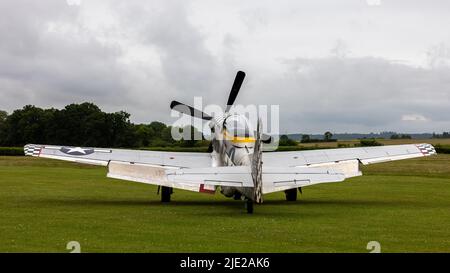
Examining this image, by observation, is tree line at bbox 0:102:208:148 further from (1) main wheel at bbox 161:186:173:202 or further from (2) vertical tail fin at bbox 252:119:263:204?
(2) vertical tail fin at bbox 252:119:263:204

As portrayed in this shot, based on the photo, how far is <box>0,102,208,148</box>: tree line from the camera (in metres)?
79.4

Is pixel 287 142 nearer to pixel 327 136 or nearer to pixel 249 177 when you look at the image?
pixel 327 136

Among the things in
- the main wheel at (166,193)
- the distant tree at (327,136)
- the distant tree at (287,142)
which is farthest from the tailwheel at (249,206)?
the distant tree at (327,136)

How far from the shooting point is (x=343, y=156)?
22.7 metres

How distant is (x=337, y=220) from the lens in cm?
1609

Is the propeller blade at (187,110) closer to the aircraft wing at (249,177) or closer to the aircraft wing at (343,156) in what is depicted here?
the aircraft wing at (343,156)

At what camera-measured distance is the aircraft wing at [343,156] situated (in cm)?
2242

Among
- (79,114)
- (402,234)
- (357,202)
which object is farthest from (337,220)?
(79,114)

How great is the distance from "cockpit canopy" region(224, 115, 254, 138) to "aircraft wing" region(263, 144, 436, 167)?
2944 mm

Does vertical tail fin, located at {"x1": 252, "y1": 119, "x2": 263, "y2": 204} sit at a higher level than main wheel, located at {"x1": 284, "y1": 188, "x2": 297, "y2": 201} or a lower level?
higher

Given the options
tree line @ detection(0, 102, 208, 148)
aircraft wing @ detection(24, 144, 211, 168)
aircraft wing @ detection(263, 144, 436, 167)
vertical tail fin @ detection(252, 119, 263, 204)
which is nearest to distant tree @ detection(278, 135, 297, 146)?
tree line @ detection(0, 102, 208, 148)

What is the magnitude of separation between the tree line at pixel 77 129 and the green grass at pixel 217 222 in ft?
153

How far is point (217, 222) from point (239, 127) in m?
4.46

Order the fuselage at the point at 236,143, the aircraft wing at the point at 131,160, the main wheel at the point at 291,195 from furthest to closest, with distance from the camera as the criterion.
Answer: the main wheel at the point at 291,195 < the aircraft wing at the point at 131,160 < the fuselage at the point at 236,143
